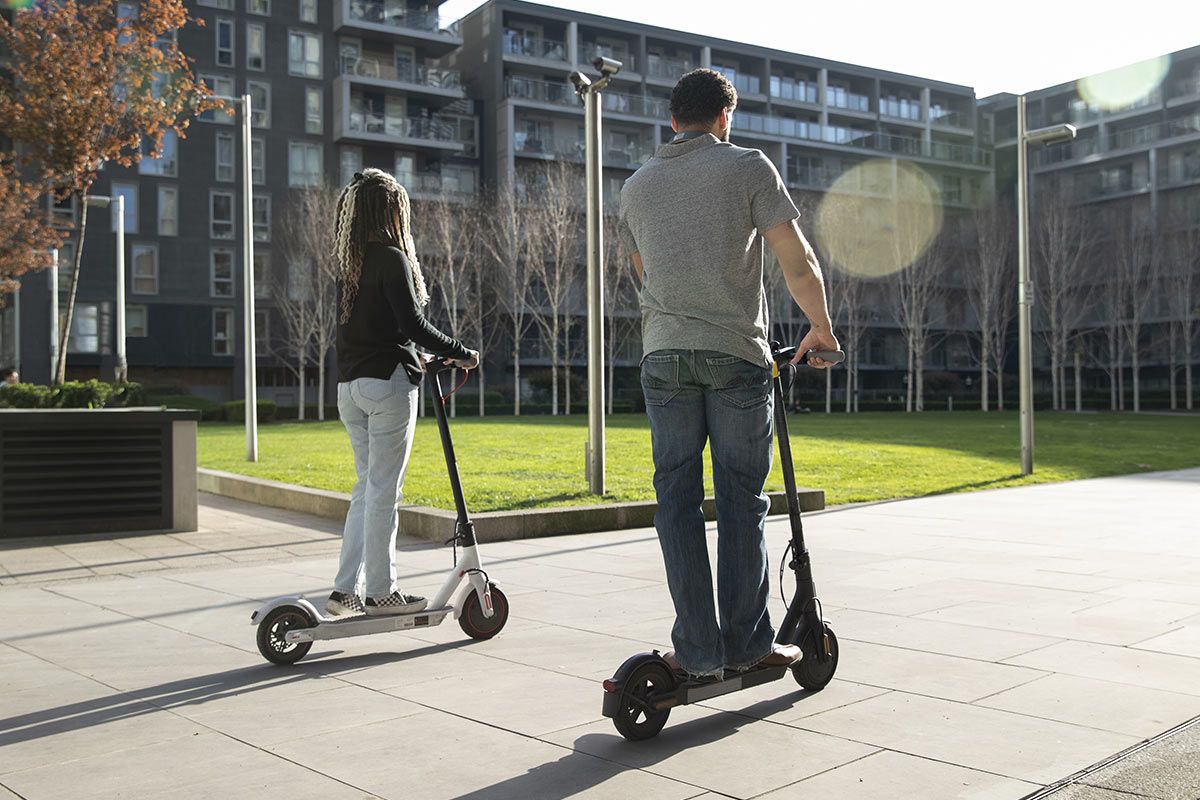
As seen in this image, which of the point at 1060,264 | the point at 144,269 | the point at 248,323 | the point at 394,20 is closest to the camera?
the point at 248,323

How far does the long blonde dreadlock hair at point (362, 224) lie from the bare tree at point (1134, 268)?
185ft

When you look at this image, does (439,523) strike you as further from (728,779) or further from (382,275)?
(728,779)

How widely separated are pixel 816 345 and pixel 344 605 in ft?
8.02

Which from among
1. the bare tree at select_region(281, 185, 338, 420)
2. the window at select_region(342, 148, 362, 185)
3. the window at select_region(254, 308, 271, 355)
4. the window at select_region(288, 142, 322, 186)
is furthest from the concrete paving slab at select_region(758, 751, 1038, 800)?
the window at select_region(342, 148, 362, 185)

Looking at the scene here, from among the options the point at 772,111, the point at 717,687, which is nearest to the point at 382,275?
the point at 717,687

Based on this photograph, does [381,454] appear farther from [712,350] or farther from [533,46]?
[533,46]

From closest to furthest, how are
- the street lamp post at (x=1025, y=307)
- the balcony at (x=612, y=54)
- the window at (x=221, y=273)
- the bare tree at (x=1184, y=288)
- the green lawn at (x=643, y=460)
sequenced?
1. the green lawn at (x=643, y=460)
2. the street lamp post at (x=1025, y=307)
3. the window at (x=221, y=273)
4. the bare tree at (x=1184, y=288)
5. the balcony at (x=612, y=54)

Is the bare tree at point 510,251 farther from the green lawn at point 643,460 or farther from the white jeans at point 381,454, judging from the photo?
the white jeans at point 381,454

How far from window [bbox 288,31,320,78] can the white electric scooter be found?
169 feet

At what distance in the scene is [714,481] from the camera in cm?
373

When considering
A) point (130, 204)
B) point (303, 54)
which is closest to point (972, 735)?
point (130, 204)

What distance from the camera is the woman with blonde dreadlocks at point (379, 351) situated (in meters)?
5.02

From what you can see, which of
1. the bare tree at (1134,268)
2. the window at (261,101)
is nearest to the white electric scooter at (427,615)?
the window at (261,101)

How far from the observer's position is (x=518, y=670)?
15.7 ft
